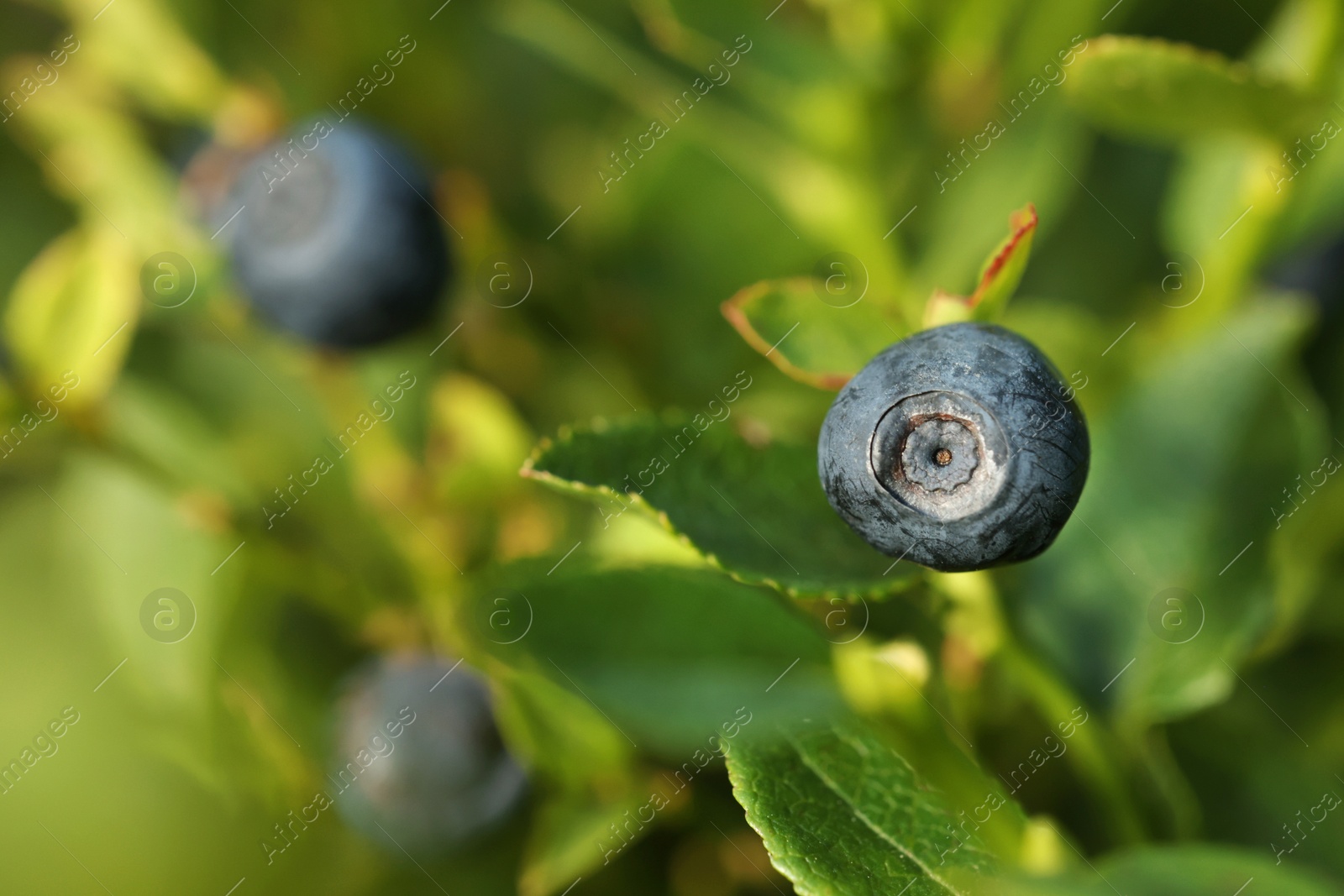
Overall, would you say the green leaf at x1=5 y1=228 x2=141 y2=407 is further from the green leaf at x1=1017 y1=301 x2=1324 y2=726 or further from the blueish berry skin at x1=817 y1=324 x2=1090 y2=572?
the green leaf at x1=1017 y1=301 x2=1324 y2=726

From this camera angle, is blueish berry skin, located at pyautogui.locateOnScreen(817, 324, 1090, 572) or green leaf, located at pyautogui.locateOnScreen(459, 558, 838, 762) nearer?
blueish berry skin, located at pyautogui.locateOnScreen(817, 324, 1090, 572)

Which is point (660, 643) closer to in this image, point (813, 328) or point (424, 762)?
point (813, 328)

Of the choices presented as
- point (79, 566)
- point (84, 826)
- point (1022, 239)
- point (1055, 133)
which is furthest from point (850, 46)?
point (84, 826)

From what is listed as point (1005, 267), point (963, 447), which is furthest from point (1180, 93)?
point (963, 447)

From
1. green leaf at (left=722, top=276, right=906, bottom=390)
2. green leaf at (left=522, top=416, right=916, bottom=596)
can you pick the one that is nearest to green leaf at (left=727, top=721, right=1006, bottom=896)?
green leaf at (left=522, top=416, right=916, bottom=596)

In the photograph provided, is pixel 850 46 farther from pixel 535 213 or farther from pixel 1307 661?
pixel 1307 661
